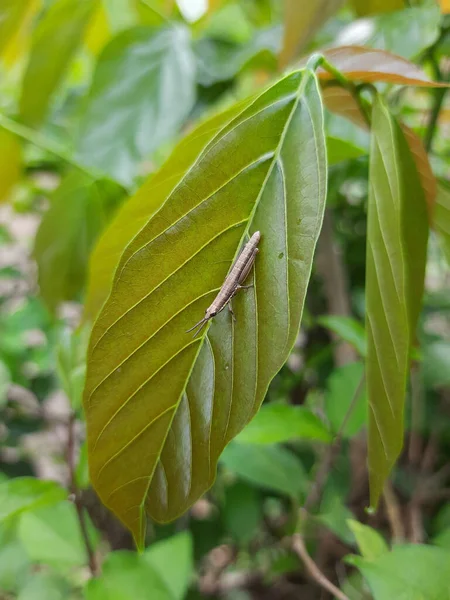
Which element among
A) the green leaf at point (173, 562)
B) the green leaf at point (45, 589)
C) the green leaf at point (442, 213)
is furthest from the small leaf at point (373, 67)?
the green leaf at point (45, 589)

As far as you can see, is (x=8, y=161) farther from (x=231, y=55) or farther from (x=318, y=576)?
(x=318, y=576)

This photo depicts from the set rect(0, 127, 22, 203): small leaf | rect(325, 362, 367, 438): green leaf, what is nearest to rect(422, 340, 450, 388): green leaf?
rect(325, 362, 367, 438): green leaf

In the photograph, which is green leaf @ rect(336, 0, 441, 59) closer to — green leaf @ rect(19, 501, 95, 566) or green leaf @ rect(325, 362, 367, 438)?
green leaf @ rect(325, 362, 367, 438)

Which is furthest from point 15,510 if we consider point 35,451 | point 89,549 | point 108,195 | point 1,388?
point 35,451

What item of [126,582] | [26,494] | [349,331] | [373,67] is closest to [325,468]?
[349,331]

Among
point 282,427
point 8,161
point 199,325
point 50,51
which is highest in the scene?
point 50,51

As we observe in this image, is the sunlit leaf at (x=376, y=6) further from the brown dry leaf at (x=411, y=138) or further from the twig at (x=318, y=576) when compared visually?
the twig at (x=318, y=576)

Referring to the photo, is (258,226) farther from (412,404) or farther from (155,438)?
(412,404)
